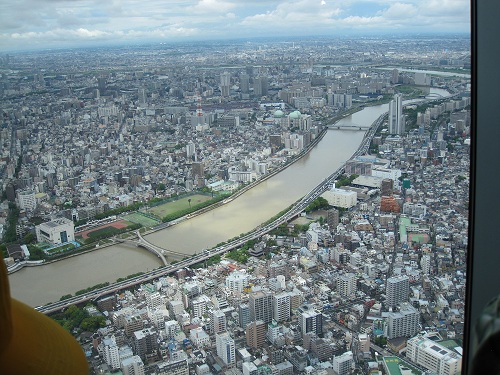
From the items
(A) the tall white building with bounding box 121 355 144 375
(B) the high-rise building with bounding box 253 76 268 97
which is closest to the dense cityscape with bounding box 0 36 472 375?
(A) the tall white building with bounding box 121 355 144 375

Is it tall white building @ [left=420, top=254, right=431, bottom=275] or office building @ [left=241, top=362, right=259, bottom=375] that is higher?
tall white building @ [left=420, top=254, right=431, bottom=275]

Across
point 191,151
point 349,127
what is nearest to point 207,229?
point 191,151

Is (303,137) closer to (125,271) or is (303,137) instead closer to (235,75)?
(235,75)

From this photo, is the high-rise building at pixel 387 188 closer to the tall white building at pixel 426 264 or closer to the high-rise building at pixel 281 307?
the tall white building at pixel 426 264

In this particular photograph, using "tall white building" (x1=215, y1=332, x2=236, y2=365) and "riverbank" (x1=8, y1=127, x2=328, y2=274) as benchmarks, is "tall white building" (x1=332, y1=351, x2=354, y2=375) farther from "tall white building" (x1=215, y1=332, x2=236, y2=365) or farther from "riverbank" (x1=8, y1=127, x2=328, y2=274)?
"riverbank" (x1=8, y1=127, x2=328, y2=274)

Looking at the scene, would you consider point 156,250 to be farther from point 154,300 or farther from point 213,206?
point 213,206

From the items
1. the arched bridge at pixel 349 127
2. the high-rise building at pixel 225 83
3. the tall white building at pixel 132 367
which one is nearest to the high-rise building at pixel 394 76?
the arched bridge at pixel 349 127
